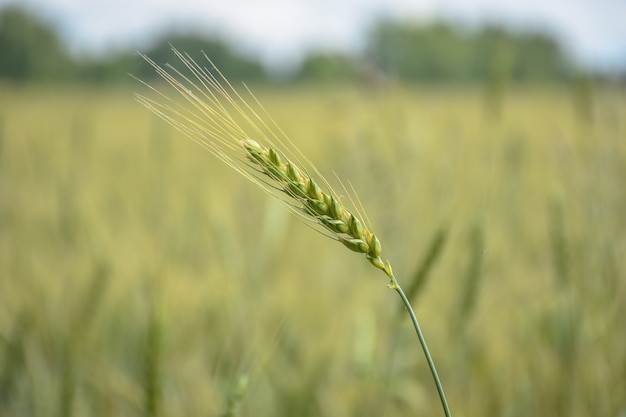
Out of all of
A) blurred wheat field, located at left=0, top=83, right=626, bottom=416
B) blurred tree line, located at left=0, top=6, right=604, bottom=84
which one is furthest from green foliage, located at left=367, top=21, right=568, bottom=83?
blurred wheat field, located at left=0, top=83, right=626, bottom=416

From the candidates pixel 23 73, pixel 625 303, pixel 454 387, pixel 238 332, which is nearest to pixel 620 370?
pixel 625 303

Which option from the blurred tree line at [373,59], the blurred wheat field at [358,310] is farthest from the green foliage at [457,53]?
the blurred wheat field at [358,310]

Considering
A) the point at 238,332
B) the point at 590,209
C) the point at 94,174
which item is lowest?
the point at 94,174

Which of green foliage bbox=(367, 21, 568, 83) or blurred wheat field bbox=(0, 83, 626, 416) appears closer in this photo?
blurred wheat field bbox=(0, 83, 626, 416)

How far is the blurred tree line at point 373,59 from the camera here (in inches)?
77.6

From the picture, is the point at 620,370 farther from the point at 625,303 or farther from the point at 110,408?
the point at 110,408

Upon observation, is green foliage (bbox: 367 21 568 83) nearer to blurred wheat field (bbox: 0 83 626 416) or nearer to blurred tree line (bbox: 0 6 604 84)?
blurred tree line (bbox: 0 6 604 84)

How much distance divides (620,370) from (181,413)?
1.10 metres

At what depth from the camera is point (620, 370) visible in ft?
4.79

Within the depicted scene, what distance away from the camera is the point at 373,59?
1923 millimetres

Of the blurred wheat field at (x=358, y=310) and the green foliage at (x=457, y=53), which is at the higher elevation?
the green foliage at (x=457, y=53)

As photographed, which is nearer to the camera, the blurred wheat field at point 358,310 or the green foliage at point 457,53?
the blurred wheat field at point 358,310

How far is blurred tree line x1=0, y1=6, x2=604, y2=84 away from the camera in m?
1.97

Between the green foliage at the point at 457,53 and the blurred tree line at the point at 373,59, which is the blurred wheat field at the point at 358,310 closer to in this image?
the blurred tree line at the point at 373,59
